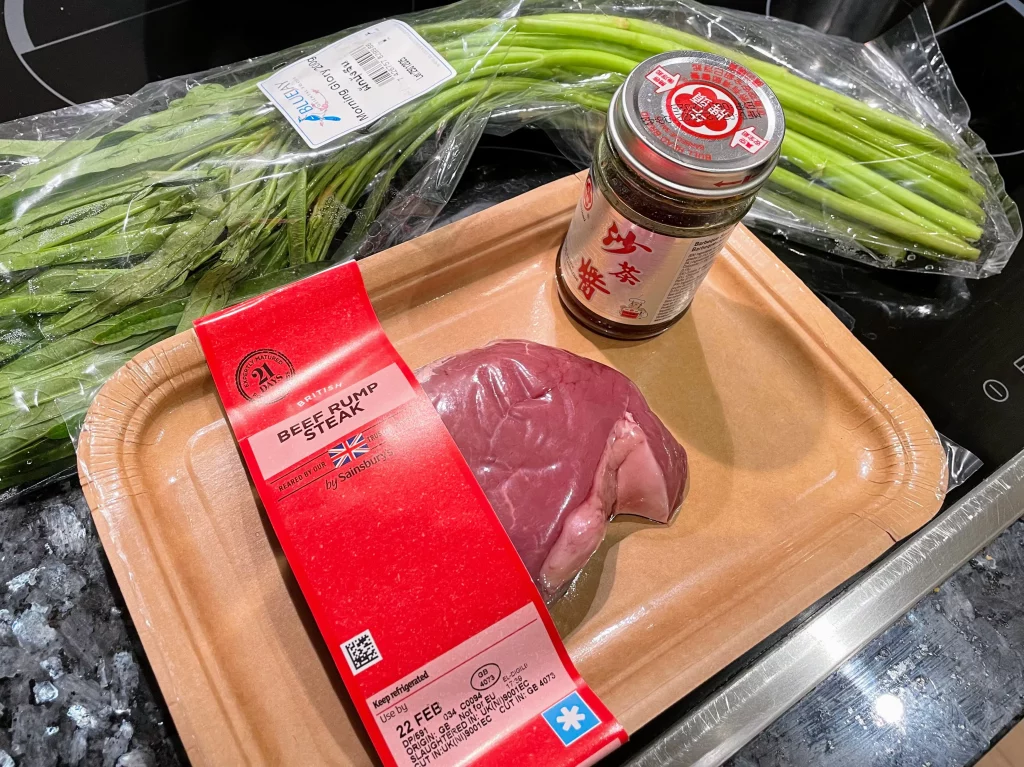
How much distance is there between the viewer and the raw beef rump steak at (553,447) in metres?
0.79

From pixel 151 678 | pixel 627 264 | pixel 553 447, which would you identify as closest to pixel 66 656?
pixel 151 678

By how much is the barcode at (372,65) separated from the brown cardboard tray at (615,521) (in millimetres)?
253

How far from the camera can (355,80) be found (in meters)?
1.06

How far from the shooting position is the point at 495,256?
3.63 ft

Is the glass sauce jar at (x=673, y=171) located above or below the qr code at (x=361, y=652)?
above

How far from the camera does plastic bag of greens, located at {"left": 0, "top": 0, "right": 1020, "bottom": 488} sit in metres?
0.92

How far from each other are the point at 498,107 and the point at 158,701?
1.00 metres

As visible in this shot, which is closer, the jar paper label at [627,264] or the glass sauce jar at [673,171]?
the glass sauce jar at [673,171]

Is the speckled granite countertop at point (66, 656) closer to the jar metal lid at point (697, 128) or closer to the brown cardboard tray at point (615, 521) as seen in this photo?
the brown cardboard tray at point (615, 521)

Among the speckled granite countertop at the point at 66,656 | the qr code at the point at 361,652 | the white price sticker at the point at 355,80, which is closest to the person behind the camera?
the qr code at the point at 361,652

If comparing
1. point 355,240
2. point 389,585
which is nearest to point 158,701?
point 389,585

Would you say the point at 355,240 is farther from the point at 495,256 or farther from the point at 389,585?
the point at 389,585

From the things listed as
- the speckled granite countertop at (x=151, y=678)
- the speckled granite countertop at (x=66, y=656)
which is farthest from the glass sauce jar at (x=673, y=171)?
the speckled granite countertop at (x=66, y=656)

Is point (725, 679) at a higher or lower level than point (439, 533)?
lower
